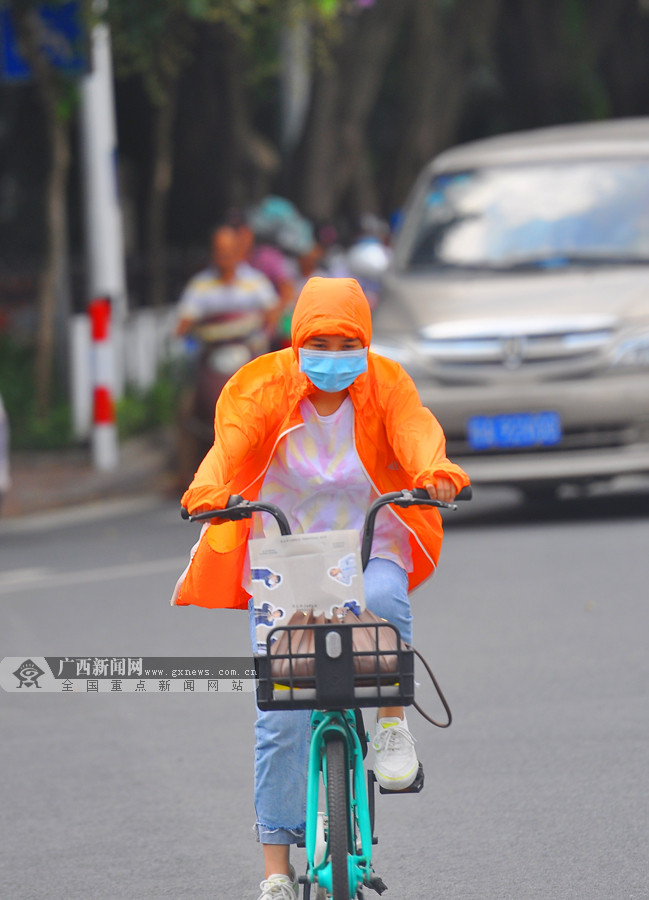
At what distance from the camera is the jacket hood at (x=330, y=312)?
4348 mm

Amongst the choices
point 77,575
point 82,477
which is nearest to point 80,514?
point 82,477

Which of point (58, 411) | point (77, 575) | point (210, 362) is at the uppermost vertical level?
point (58, 411)

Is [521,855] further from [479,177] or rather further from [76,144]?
[76,144]

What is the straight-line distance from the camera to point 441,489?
13.7 feet

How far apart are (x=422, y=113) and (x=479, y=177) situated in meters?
12.2

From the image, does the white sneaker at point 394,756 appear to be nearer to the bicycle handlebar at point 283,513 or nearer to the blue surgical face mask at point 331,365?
the bicycle handlebar at point 283,513

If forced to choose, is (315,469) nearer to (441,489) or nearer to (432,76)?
(441,489)

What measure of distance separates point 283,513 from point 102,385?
33.7 ft

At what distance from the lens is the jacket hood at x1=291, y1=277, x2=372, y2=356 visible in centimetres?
435

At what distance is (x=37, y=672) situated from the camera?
6.50 metres

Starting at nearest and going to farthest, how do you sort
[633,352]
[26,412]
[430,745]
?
[430,745] < [633,352] < [26,412]

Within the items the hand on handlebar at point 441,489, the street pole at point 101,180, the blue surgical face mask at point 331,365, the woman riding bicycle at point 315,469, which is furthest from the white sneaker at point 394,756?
the street pole at point 101,180

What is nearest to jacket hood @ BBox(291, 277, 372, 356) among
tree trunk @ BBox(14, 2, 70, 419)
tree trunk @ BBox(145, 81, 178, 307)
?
tree trunk @ BBox(14, 2, 70, 419)

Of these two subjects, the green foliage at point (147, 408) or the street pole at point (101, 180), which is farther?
the green foliage at point (147, 408)
